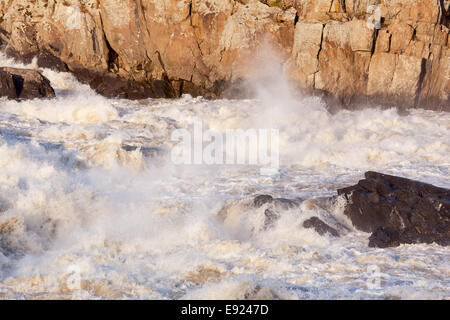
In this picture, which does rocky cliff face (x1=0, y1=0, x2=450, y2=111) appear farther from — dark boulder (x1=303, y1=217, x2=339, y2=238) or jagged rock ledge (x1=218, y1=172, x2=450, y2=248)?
dark boulder (x1=303, y1=217, x2=339, y2=238)

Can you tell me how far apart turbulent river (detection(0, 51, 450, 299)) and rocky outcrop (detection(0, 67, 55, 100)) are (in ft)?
2.44

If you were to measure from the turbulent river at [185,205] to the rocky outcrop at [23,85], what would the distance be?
2.44 feet

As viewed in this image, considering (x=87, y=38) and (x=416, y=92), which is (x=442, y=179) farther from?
(x=87, y=38)

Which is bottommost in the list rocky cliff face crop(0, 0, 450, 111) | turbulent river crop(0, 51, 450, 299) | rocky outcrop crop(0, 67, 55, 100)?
turbulent river crop(0, 51, 450, 299)

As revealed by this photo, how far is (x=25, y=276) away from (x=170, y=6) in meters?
14.1

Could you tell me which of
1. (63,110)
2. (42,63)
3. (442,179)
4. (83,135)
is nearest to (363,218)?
(442,179)

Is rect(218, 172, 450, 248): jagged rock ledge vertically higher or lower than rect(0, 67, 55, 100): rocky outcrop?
lower

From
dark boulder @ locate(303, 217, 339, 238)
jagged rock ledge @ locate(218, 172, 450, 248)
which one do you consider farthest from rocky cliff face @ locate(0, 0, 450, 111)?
dark boulder @ locate(303, 217, 339, 238)

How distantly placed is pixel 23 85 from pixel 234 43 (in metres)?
7.16

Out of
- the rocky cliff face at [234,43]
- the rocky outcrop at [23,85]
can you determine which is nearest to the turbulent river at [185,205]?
the rocky outcrop at [23,85]

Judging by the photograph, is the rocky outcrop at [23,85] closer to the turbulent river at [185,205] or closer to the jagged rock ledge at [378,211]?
the turbulent river at [185,205]

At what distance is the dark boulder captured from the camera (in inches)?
336

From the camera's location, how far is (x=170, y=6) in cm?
1920

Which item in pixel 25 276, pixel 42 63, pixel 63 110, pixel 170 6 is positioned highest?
pixel 170 6
